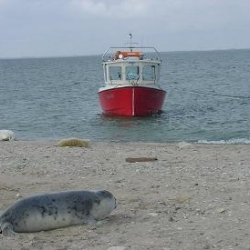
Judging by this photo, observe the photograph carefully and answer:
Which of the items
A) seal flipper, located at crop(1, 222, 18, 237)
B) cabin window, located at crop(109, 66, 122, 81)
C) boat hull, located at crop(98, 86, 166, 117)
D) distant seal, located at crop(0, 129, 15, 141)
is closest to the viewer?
seal flipper, located at crop(1, 222, 18, 237)

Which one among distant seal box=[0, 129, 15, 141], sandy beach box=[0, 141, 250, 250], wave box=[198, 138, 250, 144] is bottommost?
wave box=[198, 138, 250, 144]

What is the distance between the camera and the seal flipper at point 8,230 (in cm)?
693

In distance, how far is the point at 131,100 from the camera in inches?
1056

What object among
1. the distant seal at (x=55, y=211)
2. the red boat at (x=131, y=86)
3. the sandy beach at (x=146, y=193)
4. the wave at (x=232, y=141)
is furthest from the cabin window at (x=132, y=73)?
the distant seal at (x=55, y=211)

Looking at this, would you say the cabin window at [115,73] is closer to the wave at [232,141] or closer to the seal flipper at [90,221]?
the wave at [232,141]

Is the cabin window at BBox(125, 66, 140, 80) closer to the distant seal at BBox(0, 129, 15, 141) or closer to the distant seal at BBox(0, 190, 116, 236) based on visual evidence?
the distant seal at BBox(0, 129, 15, 141)

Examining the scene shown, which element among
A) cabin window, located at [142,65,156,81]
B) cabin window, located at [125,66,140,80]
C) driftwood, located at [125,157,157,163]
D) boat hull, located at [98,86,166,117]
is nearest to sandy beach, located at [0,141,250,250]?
driftwood, located at [125,157,157,163]

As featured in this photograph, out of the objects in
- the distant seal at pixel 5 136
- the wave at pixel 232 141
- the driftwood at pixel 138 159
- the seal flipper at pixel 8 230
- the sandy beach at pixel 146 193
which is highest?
the seal flipper at pixel 8 230

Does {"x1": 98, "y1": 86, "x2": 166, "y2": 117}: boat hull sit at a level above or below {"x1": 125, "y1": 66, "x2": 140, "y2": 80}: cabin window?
below

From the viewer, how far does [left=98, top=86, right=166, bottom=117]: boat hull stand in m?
26.7

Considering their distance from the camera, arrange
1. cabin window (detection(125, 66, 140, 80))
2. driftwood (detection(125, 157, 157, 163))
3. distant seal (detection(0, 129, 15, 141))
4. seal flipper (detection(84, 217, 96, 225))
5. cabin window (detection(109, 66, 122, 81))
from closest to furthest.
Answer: seal flipper (detection(84, 217, 96, 225)) < driftwood (detection(125, 157, 157, 163)) < distant seal (detection(0, 129, 15, 141)) < cabin window (detection(125, 66, 140, 80)) < cabin window (detection(109, 66, 122, 81))

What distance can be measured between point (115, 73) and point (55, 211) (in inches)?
801

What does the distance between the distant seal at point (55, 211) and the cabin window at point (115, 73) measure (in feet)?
65.1

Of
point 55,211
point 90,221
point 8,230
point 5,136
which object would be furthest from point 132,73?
point 8,230
